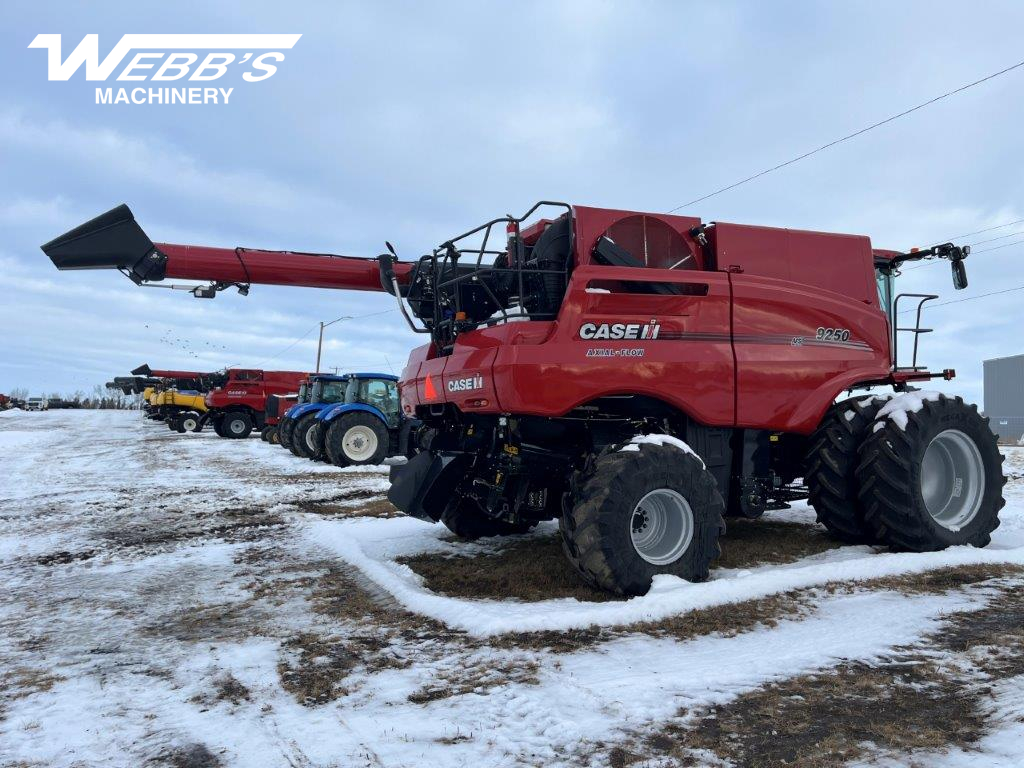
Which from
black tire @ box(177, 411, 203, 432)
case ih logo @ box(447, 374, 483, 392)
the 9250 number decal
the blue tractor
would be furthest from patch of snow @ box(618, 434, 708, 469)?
black tire @ box(177, 411, 203, 432)

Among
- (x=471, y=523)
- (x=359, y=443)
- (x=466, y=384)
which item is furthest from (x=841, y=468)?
(x=359, y=443)

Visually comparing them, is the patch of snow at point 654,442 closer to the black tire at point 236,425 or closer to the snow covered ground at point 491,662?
the snow covered ground at point 491,662

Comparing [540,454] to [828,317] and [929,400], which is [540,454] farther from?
[929,400]

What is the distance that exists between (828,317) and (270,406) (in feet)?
61.9

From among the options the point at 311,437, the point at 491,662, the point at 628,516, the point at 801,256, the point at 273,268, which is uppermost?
the point at 273,268

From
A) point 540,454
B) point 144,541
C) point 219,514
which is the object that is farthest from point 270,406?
point 540,454

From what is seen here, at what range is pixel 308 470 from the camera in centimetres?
Result: 1426

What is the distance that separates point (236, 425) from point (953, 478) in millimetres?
24800

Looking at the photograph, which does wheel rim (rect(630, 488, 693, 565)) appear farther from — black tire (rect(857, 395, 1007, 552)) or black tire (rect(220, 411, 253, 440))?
black tire (rect(220, 411, 253, 440))

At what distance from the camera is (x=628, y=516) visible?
15.0ft

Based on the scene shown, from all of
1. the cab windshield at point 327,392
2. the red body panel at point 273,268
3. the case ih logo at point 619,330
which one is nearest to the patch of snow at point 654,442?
the case ih logo at point 619,330

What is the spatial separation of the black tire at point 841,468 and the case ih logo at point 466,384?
293 cm

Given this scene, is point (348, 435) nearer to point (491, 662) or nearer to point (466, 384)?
point (466, 384)

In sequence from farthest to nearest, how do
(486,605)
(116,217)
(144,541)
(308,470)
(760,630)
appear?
(308,470), (116,217), (144,541), (486,605), (760,630)
